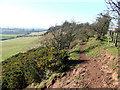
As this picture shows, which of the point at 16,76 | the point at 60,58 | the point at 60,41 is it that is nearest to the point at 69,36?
the point at 60,41

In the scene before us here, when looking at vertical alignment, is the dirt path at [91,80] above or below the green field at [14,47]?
above

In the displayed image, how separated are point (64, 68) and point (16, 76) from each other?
4.43m

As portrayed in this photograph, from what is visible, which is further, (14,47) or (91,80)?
(14,47)

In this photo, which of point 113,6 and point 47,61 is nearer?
point 113,6

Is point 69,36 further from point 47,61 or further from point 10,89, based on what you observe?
point 10,89

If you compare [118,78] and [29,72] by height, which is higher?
[118,78]

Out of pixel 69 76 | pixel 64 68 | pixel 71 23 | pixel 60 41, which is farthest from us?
pixel 71 23

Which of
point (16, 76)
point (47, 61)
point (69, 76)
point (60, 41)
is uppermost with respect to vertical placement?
point (60, 41)

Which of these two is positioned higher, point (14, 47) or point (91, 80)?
point (91, 80)

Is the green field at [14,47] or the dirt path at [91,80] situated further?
the green field at [14,47]

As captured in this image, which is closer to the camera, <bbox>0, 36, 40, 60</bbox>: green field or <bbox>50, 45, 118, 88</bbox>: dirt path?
<bbox>50, 45, 118, 88</bbox>: dirt path

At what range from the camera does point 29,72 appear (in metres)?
9.93

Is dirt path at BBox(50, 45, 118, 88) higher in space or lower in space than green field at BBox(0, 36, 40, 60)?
higher

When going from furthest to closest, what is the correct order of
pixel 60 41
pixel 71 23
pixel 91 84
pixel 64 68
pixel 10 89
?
pixel 71 23 < pixel 60 41 < pixel 10 89 < pixel 64 68 < pixel 91 84
